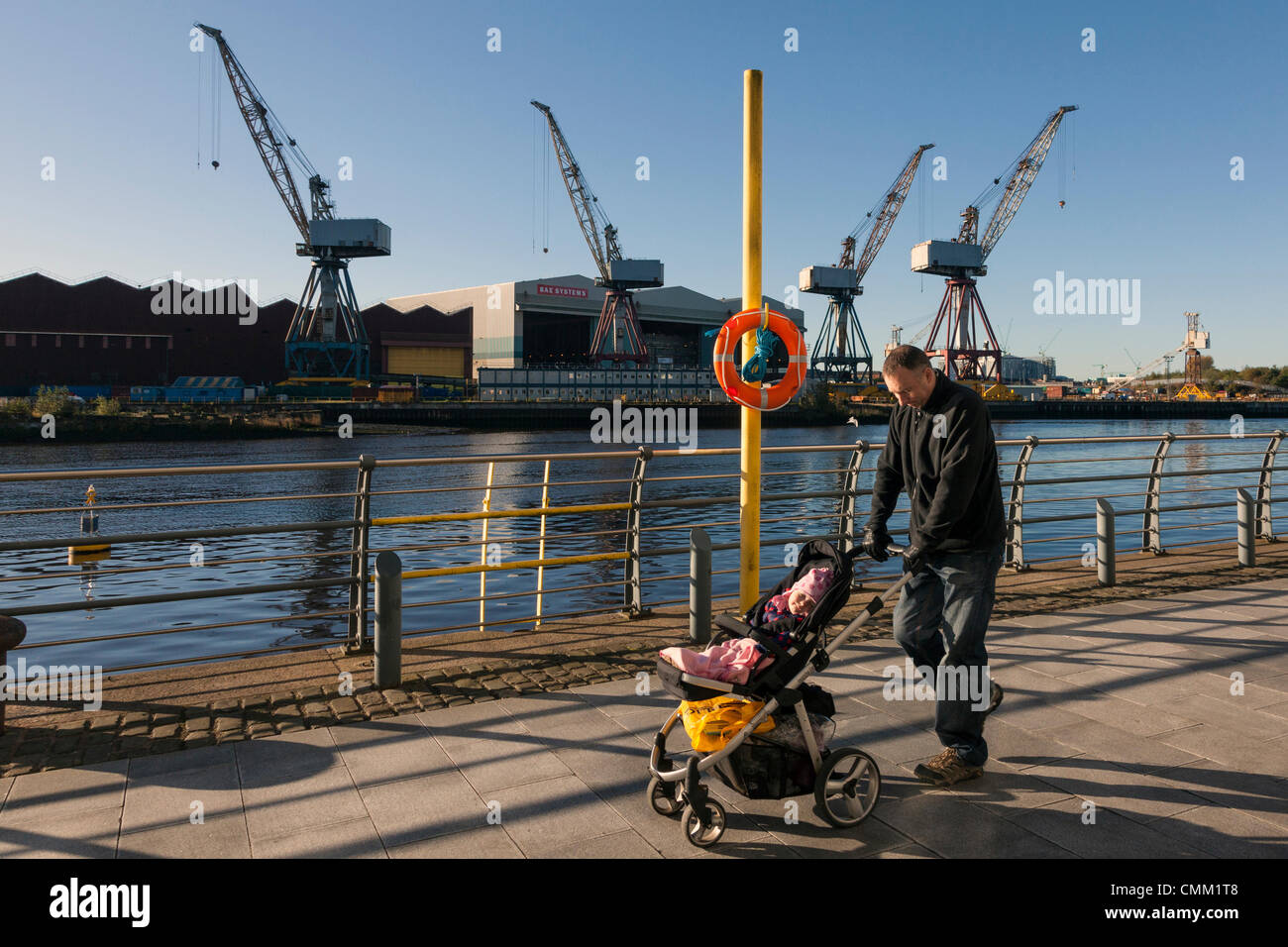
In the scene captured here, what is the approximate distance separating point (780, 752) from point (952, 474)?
4.78 ft

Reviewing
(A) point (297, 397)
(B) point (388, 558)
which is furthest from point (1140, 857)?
(A) point (297, 397)

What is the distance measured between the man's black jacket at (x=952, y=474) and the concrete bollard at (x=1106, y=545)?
4.92 metres

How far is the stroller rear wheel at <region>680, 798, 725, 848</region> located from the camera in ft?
11.9

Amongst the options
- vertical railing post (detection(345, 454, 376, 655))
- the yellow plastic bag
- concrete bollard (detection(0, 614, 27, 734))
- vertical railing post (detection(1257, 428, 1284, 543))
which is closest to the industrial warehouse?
vertical railing post (detection(1257, 428, 1284, 543))

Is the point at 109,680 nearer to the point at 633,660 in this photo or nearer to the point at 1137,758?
the point at 633,660

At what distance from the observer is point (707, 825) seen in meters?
3.65

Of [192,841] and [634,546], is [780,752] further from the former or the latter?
[634,546]

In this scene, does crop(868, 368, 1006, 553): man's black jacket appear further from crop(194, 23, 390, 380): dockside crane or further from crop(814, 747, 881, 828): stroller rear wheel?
crop(194, 23, 390, 380): dockside crane

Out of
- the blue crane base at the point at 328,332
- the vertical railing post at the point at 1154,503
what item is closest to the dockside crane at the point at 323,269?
the blue crane base at the point at 328,332

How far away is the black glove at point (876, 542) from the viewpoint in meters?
4.42

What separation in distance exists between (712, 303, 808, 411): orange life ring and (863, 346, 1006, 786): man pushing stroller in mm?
1161

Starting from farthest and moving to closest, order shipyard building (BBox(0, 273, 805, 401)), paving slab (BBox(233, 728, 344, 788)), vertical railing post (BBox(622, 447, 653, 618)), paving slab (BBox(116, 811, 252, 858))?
shipyard building (BBox(0, 273, 805, 401)), vertical railing post (BBox(622, 447, 653, 618)), paving slab (BBox(233, 728, 344, 788)), paving slab (BBox(116, 811, 252, 858))

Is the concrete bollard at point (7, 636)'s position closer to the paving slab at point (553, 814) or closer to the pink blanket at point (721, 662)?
the paving slab at point (553, 814)

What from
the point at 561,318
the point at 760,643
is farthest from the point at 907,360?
the point at 561,318
